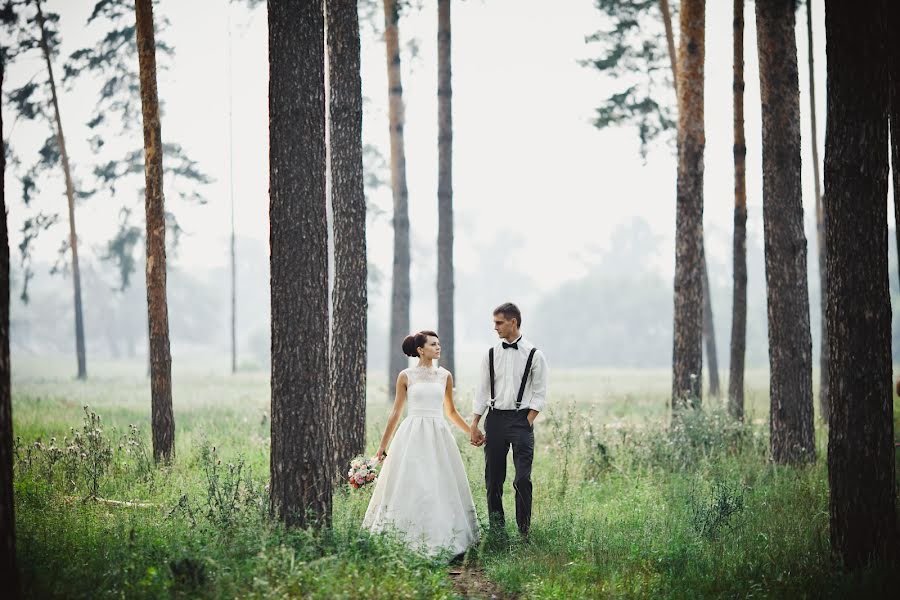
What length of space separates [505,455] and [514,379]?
0.80m

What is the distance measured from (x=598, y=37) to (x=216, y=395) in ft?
58.0

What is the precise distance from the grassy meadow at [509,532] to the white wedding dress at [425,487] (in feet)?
0.97

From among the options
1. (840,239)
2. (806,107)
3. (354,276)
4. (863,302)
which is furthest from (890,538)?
(806,107)

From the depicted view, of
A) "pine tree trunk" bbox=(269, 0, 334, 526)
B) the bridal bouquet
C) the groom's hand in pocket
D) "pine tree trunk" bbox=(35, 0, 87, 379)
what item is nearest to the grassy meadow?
the bridal bouquet

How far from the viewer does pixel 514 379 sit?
8.01 m

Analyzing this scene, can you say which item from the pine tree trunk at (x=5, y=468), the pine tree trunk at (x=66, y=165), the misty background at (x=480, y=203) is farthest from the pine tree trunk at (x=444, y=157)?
the pine tree trunk at (x=66, y=165)

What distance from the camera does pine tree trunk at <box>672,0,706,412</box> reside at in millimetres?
13828

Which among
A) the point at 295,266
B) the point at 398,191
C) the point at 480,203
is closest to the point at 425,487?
the point at 295,266

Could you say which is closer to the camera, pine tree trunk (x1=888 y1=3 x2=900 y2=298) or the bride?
pine tree trunk (x1=888 y1=3 x2=900 y2=298)

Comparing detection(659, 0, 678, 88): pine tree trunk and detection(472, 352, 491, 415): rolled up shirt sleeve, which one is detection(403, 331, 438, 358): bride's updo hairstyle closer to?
detection(472, 352, 491, 415): rolled up shirt sleeve

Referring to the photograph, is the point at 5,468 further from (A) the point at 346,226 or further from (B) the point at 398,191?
(B) the point at 398,191

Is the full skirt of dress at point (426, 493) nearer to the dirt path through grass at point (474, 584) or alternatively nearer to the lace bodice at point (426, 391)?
the lace bodice at point (426, 391)

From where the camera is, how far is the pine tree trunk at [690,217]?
13.8 m

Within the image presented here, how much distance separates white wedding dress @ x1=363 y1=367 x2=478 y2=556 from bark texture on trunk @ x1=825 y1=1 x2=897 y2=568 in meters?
3.48
